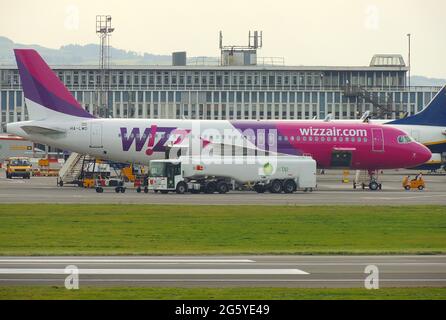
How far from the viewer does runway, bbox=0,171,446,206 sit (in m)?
61.9

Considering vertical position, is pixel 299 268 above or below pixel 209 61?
below

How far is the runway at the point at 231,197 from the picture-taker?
61875 mm

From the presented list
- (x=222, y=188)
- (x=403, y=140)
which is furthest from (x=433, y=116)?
(x=222, y=188)

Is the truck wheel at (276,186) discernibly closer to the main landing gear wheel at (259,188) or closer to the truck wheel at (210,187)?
the main landing gear wheel at (259,188)

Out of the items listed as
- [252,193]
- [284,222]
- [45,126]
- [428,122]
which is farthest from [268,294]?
[428,122]

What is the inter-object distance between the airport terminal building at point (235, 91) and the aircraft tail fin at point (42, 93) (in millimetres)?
55071

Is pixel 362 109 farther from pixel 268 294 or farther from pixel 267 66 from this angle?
pixel 268 294

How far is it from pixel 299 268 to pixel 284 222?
17.4 meters

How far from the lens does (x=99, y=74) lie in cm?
14512

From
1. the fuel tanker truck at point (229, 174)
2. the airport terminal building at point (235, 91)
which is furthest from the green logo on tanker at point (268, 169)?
the airport terminal building at point (235, 91)

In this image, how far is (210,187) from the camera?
72125mm

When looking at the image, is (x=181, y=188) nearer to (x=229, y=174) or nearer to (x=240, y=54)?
(x=229, y=174)

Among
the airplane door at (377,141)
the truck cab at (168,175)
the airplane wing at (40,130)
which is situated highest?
the airplane wing at (40,130)

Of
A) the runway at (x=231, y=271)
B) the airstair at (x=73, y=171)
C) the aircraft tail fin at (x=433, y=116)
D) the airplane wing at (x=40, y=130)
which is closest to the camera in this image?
the runway at (x=231, y=271)
